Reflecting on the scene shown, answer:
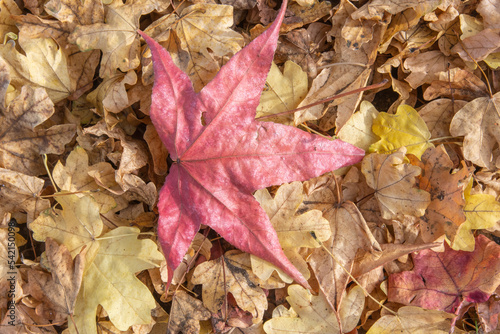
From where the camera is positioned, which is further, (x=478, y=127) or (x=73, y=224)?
(x=478, y=127)

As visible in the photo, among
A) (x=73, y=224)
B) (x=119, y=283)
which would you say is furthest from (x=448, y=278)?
(x=73, y=224)

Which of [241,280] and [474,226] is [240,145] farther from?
[474,226]

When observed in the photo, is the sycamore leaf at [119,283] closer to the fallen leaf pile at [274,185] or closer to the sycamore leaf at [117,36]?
the fallen leaf pile at [274,185]

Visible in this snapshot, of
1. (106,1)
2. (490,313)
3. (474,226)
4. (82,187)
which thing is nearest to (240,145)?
(82,187)

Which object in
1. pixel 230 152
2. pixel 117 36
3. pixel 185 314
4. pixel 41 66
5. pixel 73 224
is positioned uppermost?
pixel 117 36

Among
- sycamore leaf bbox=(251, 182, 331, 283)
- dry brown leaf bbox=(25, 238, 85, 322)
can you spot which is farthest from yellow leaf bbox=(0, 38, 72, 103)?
sycamore leaf bbox=(251, 182, 331, 283)

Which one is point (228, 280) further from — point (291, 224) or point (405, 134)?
point (405, 134)
